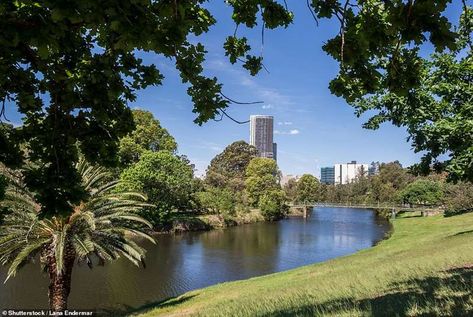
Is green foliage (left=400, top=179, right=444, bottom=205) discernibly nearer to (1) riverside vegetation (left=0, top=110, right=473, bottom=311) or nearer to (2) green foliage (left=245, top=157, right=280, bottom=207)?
(1) riverside vegetation (left=0, top=110, right=473, bottom=311)

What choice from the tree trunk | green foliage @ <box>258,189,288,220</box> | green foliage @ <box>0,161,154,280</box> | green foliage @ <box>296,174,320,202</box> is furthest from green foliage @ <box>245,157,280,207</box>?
the tree trunk

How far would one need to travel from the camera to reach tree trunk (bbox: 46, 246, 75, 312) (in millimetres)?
14484

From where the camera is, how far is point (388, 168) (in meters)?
111

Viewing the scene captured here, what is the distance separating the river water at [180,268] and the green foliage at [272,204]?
67.0 ft

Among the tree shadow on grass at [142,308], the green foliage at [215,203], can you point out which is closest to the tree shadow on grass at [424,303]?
the tree shadow on grass at [142,308]

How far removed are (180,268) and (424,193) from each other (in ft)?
205

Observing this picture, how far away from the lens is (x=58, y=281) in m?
14.5

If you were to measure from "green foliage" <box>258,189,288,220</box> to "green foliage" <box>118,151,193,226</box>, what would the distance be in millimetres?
25024

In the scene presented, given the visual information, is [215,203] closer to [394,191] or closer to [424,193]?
[424,193]

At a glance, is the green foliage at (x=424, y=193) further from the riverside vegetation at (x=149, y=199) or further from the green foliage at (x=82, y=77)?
the green foliage at (x=82, y=77)

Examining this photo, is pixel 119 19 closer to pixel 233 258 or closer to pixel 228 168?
pixel 233 258


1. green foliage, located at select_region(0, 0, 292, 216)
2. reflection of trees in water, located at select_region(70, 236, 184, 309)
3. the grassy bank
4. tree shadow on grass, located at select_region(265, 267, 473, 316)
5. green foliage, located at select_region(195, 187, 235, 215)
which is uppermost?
green foliage, located at select_region(0, 0, 292, 216)

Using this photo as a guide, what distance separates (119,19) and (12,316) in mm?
18240

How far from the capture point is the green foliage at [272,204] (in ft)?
230
